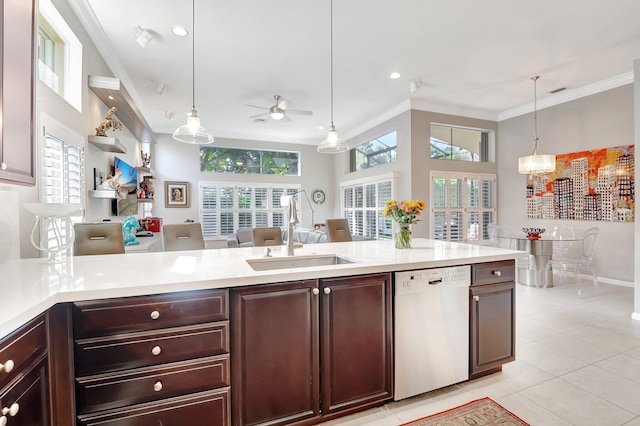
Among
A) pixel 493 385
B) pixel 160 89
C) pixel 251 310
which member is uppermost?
pixel 160 89

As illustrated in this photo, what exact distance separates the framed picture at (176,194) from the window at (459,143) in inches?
224

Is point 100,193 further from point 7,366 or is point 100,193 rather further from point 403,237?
point 403,237

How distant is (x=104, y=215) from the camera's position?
3742mm

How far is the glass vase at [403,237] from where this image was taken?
2.58 meters

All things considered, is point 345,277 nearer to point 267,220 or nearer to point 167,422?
point 167,422

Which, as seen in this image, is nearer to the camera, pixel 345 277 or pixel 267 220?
pixel 345 277

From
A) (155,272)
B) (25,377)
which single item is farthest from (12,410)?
(155,272)

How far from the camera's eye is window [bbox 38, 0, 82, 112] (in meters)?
2.49

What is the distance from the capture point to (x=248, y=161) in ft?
26.3

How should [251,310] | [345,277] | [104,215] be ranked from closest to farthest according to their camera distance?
[251,310] < [345,277] < [104,215]

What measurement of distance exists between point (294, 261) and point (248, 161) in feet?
20.6

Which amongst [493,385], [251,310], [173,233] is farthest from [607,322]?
[173,233]

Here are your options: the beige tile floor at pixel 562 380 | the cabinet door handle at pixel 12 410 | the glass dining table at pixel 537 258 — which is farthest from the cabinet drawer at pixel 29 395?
the glass dining table at pixel 537 258

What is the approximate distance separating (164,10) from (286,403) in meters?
3.56
